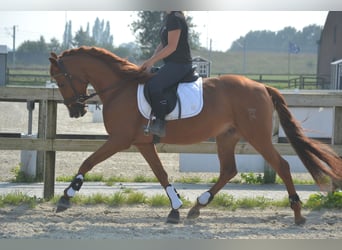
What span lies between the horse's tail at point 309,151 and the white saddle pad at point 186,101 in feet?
3.34

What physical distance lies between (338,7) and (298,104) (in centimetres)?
362

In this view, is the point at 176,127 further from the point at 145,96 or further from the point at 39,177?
the point at 39,177

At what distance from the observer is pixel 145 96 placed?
6.62 m

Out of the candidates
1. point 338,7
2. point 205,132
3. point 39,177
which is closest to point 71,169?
point 39,177

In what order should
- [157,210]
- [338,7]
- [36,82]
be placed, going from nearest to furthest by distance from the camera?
[338,7] → [157,210] → [36,82]

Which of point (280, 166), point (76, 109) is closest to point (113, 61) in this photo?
point (76, 109)

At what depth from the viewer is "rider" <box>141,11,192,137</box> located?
6.41 meters

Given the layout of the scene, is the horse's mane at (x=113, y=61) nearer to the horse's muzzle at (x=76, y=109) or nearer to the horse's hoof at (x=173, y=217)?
the horse's muzzle at (x=76, y=109)

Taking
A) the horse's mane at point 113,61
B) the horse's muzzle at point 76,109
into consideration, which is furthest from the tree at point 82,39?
the horse's muzzle at point 76,109

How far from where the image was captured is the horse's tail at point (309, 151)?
22.6 ft

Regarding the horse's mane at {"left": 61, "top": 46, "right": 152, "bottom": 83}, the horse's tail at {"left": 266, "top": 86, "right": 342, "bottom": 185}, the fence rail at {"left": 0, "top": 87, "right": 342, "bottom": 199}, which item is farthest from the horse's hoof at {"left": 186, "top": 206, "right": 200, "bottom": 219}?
the horse's mane at {"left": 61, "top": 46, "right": 152, "bottom": 83}

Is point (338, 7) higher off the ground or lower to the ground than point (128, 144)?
higher

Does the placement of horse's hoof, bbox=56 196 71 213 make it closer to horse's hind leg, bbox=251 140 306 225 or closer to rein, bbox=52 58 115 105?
rein, bbox=52 58 115 105

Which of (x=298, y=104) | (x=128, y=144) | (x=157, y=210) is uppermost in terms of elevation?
(x=298, y=104)
